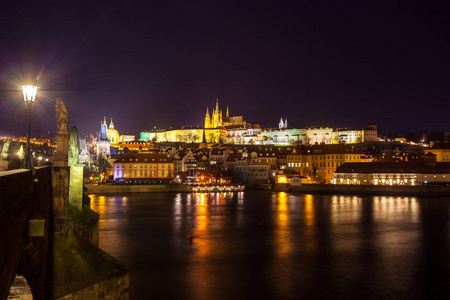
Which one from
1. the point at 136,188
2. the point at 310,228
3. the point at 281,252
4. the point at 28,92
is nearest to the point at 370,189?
the point at 136,188

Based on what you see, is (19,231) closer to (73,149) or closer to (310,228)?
(73,149)

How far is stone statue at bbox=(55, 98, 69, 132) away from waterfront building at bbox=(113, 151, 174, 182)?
54.2 metres

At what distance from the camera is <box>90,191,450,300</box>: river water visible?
15117 mm

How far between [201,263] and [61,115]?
851cm

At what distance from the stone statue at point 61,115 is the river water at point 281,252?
5.17 meters

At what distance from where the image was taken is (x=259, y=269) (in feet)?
58.1

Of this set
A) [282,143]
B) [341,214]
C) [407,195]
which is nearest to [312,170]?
[407,195]

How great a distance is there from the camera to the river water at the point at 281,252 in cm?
1512

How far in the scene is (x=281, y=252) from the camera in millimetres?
21234

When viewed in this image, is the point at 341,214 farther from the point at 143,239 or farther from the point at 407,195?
the point at 407,195

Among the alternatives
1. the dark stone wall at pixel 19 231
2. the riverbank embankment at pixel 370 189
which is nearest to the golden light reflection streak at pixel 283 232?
the dark stone wall at pixel 19 231

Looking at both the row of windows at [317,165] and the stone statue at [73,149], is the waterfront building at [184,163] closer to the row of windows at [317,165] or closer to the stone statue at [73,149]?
the row of windows at [317,165]

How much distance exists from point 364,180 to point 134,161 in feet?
104

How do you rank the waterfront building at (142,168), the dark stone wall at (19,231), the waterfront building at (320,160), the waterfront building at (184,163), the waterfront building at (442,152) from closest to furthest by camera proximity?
the dark stone wall at (19,231) → the waterfront building at (142,168) → the waterfront building at (320,160) → the waterfront building at (442,152) → the waterfront building at (184,163)
